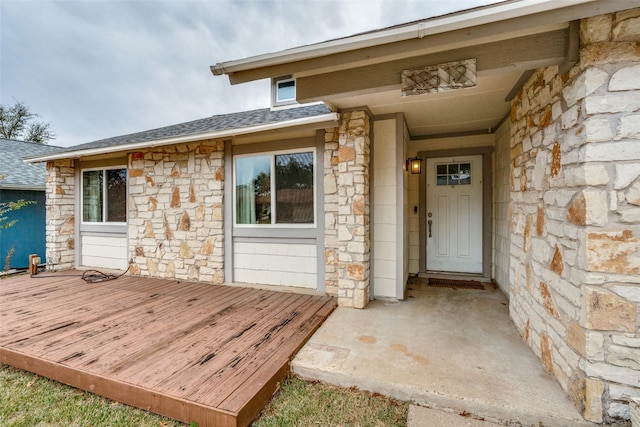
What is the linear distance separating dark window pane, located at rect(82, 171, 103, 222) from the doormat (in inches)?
281

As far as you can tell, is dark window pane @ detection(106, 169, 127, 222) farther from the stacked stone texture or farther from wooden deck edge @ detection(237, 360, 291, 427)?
wooden deck edge @ detection(237, 360, 291, 427)

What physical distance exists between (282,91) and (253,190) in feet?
8.60

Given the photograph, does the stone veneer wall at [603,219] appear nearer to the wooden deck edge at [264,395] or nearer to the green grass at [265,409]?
the green grass at [265,409]

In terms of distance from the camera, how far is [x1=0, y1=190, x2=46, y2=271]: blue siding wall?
6691mm

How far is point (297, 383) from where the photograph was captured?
2.22 m

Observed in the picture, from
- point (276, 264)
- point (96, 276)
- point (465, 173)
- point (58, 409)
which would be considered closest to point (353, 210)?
point (276, 264)

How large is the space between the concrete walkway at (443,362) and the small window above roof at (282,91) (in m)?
4.53

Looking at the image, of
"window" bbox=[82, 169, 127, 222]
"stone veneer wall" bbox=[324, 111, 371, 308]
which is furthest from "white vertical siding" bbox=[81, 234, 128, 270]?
"stone veneer wall" bbox=[324, 111, 371, 308]

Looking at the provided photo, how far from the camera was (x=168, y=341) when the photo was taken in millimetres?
2676

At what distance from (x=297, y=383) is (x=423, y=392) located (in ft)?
3.23

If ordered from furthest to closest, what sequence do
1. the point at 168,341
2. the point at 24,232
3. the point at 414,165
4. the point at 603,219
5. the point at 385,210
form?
the point at 24,232
the point at 414,165
the point at 385,210
the point at 168,341
the point at 603,219

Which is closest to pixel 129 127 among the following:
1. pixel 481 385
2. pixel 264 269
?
pixel 264 269

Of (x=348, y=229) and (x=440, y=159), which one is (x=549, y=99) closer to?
(x=348, y=229)

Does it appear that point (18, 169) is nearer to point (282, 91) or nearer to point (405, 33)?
point (282, 91)
